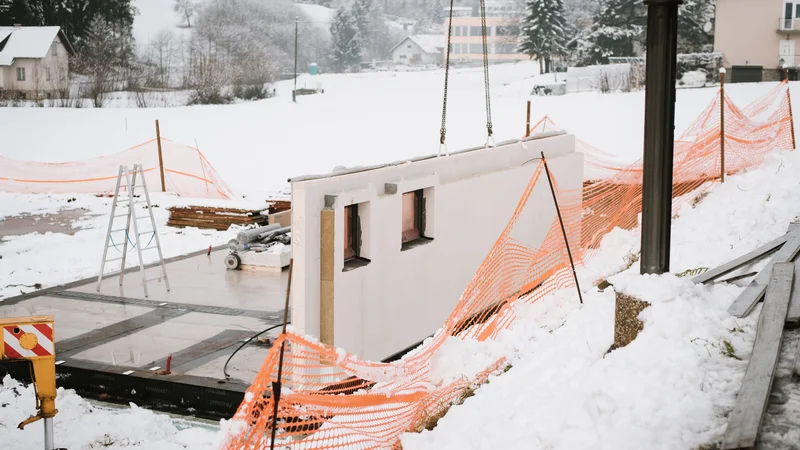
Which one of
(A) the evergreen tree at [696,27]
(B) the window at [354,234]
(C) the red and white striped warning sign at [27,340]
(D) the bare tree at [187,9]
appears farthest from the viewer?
(D) the bare tree at [187,9]

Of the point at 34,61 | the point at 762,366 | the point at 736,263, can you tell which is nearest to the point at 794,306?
the point at 762,366

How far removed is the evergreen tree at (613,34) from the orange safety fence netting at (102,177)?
88.7 ft

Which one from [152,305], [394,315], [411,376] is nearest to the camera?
[411,376]

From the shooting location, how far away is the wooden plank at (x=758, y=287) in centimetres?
585

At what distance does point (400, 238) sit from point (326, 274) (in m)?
1.30

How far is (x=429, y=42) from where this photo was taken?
47.8 metres

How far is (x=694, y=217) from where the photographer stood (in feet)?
37.8

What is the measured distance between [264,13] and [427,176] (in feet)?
132

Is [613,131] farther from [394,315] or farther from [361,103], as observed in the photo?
[394,315]

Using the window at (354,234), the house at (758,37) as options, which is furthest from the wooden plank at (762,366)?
the house at (758,37)

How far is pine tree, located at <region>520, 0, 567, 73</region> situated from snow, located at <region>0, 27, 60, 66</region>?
23.3 m

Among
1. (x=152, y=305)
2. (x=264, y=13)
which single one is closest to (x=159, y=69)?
(x=264, y=13)

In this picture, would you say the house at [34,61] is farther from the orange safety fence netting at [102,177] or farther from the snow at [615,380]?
the snow at [615,380]

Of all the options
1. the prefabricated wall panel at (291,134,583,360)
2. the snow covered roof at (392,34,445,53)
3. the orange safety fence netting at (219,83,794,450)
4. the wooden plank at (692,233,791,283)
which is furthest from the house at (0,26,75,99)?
the wooden plank at (692,233,791,283)
